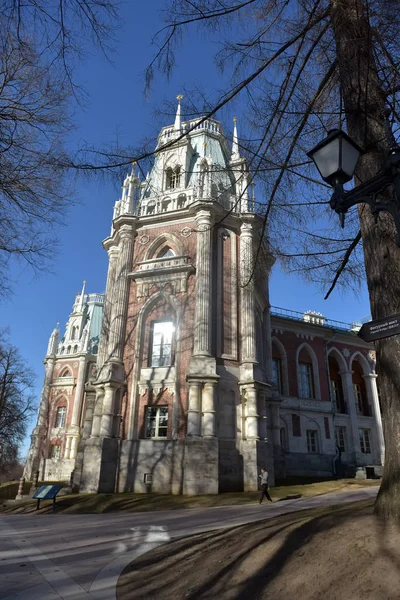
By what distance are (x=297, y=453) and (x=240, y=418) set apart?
12231 millimetres

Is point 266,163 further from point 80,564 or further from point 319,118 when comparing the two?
point 80,564

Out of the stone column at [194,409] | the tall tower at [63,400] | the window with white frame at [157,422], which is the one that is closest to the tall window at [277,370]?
the window with white frame at [157,422]

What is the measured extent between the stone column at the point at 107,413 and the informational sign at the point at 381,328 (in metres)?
16.9

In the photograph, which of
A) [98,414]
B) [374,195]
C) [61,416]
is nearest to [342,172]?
[374,195]

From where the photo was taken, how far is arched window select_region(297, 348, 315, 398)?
3142 cm

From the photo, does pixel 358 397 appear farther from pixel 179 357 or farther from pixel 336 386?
pixel 179 357

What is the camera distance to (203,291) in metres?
20.1

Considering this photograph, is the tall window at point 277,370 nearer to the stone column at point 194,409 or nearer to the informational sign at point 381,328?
the stone column at point 194,409

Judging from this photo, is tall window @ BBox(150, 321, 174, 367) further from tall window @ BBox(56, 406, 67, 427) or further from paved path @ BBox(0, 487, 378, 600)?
tall window @ BBox(56, 406, 67, 427)

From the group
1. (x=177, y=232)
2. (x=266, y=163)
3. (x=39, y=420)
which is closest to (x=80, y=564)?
(x=266, y=163)

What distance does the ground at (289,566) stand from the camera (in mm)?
3543

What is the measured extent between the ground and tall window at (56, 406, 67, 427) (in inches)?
1557

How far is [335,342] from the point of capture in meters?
34.3

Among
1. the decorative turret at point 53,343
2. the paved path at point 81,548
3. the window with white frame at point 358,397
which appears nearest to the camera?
the paved path at point 81,548
